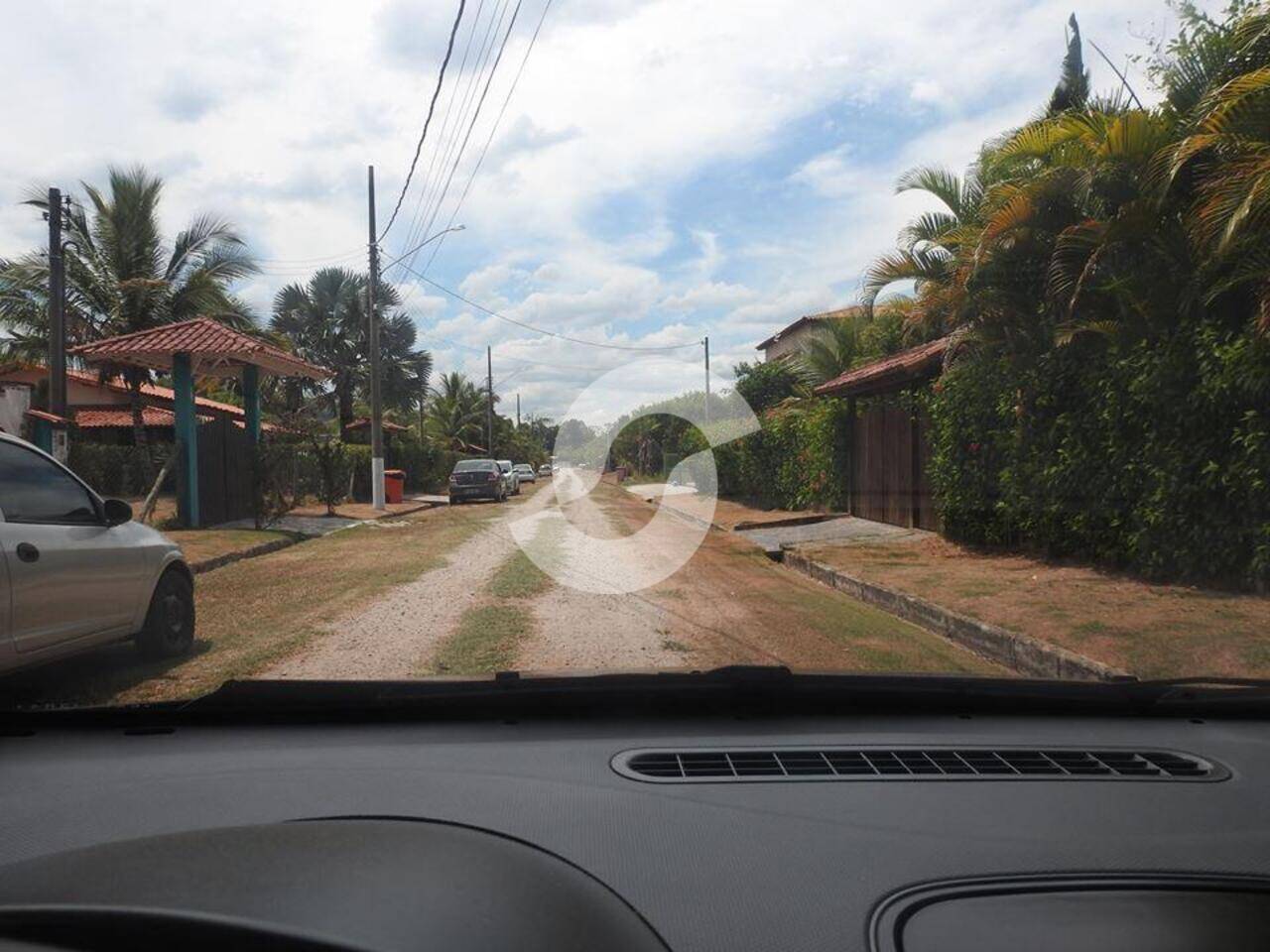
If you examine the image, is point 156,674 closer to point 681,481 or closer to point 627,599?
point 627,599

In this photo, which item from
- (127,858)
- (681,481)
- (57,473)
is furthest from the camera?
(681,481)

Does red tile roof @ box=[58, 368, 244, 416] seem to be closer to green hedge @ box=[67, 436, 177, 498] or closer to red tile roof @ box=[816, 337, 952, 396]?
green hedge @ box=[67, 436, 177, 498]

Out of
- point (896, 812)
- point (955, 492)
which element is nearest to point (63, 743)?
point (896, 812)

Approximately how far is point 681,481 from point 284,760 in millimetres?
19606

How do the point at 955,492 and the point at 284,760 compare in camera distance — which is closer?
the point at 284,760

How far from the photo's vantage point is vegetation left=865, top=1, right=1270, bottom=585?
8.79 m

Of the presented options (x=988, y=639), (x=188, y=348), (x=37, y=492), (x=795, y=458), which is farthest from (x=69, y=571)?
(x=795, y=458)

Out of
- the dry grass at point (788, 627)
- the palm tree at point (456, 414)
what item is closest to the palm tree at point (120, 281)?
the dry grass at point (788, 627)

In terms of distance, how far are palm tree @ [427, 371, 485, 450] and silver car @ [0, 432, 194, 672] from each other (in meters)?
50.9

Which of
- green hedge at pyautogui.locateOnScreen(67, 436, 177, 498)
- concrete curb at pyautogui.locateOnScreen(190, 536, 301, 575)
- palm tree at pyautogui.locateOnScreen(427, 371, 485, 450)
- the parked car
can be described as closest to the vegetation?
concrete curb at pyautogui.locateOnScreen(190, 536, 301, 575)

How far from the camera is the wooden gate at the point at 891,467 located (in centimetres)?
1764

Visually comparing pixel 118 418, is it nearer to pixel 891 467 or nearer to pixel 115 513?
pixel 891 467

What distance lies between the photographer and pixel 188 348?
18.4 metres

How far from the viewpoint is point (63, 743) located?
3023 mm
